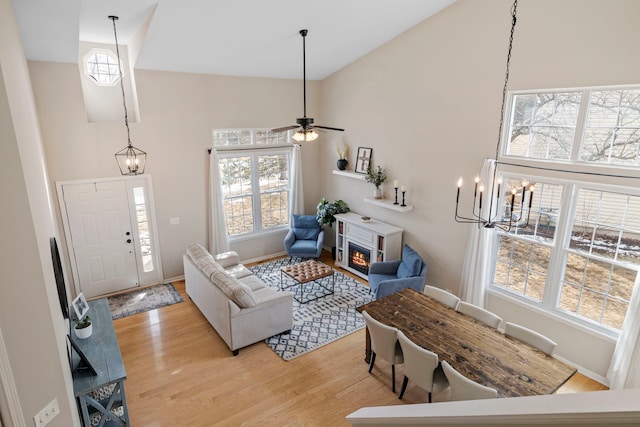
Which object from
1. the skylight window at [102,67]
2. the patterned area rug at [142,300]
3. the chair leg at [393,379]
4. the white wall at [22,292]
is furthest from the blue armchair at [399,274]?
the skylight window at [102,67]

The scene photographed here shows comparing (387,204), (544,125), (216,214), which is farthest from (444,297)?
(216,214)

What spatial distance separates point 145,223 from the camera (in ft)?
21.9

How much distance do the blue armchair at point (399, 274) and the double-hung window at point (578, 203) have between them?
4.25ft

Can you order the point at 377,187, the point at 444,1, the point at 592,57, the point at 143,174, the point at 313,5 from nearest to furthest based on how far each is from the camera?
1. the point at 592,57
2. the point at 313,5
3. the point at 444,1
4. the point at 143,174
5. the point at 377,187

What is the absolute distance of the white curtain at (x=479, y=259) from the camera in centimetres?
515

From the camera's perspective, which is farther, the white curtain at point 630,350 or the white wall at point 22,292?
the white curtain at point 630,350

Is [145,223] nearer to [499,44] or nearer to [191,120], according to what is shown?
[191,120]

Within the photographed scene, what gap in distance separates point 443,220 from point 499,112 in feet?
5.96

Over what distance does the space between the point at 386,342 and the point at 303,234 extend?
13.9ft

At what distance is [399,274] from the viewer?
20.4 ft

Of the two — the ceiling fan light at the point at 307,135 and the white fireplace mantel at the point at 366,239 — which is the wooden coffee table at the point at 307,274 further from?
the ceiling fan light at the point at 307,135

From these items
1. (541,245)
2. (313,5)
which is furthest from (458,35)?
(541,245)

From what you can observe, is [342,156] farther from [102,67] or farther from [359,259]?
[102,67]

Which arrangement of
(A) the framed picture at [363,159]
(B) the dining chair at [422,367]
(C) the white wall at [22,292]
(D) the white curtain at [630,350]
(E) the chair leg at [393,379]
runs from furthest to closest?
(A) the framed picture at [363,159] < (E) the chair leg at [393,379] < (D) the white curtain at [630,350] < (B) the dining chair at [422,367] < (C) the white wall at [22,292]
